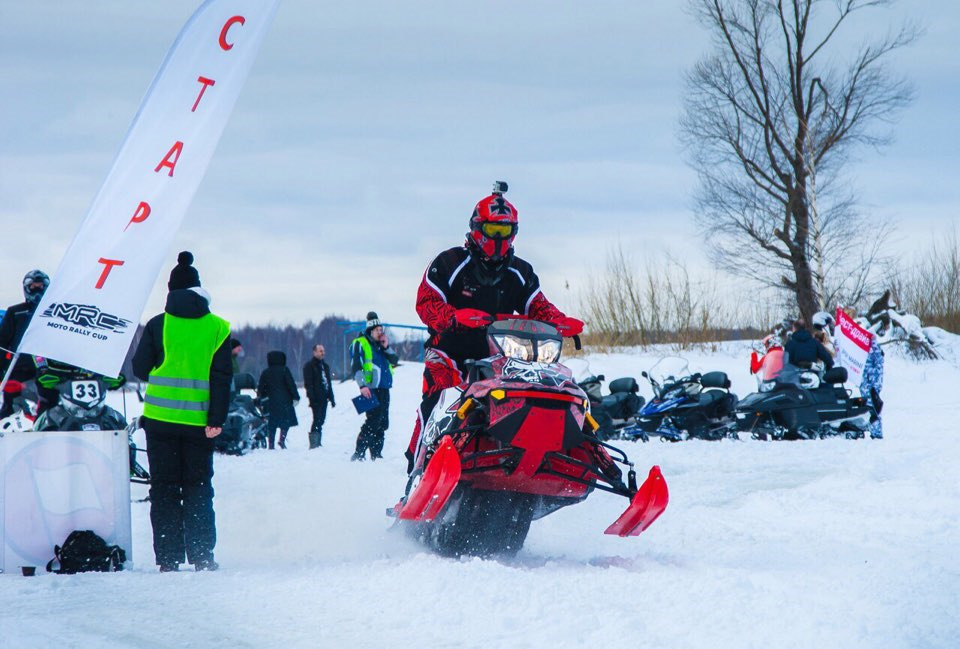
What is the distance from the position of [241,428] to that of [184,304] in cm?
887

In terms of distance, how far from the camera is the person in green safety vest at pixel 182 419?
18.9ft

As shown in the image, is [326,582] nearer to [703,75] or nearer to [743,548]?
[743,548]

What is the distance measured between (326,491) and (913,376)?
711 inches

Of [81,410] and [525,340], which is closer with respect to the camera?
[525,340]

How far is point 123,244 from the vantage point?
5641 mm

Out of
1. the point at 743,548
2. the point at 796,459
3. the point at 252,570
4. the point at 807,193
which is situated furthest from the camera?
the point at 807,193

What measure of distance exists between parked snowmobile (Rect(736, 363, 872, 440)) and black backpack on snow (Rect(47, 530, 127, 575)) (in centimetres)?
1000

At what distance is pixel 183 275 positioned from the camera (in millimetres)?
6102

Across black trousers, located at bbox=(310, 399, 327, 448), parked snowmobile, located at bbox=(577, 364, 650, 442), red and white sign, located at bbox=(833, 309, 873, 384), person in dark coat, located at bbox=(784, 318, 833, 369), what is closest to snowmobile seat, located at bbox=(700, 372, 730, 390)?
person in dark coat, located at bbox=(784, 318, 833, 369)

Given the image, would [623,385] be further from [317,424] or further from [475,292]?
[475,292]

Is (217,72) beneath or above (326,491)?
above

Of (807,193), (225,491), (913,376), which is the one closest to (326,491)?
(225,491)

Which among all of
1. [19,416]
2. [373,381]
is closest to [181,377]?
[19,416]

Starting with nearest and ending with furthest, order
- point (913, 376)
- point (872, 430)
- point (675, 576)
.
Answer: point (675, 576) → point (872, 430) → point (913, 376)
